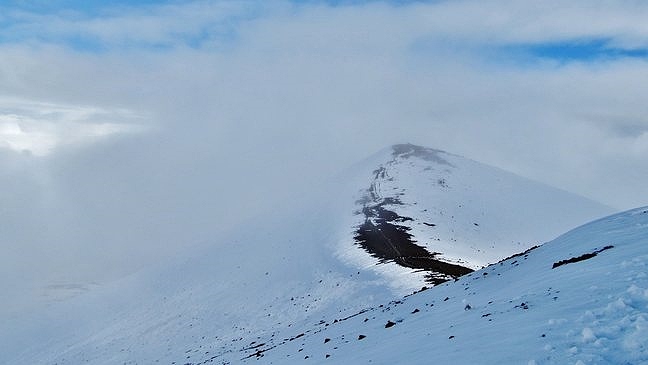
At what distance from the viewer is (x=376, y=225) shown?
6519 cm

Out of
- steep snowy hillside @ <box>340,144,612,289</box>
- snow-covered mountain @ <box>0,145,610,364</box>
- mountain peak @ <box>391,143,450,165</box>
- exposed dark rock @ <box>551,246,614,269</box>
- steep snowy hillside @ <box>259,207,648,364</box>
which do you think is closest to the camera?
steep snowy hillside @ <box>259,207,648,364</box>

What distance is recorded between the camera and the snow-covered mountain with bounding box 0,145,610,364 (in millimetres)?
Result: 37375

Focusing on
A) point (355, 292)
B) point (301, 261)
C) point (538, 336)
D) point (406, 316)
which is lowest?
point (538, 336)

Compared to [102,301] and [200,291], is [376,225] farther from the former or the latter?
[102,301]

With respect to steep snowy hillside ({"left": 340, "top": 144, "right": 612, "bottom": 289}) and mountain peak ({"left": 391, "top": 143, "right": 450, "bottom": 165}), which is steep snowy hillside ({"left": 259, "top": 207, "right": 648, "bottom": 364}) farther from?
mountain peak ({"left": 391, "top": 143, "right": 450, "bottom": 165})

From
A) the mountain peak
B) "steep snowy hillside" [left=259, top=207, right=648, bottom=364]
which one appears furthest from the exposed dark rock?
the mountain peak

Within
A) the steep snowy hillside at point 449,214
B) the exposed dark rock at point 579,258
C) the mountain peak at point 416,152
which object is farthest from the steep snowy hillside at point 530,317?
the mountain peak at point 416,152

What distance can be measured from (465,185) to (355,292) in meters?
63.2

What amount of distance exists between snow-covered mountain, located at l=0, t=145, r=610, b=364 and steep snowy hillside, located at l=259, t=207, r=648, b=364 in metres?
1.00

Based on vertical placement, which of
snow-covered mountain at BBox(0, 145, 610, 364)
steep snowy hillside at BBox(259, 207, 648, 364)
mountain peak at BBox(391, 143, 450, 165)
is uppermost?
mountain peak at BBox(391, 143, 450, 165)

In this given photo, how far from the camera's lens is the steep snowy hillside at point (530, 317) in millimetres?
10984

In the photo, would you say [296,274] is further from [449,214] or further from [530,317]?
[530,317]

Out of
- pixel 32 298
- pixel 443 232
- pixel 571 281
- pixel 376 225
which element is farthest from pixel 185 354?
pixel 32 298

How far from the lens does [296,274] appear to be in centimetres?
4888
